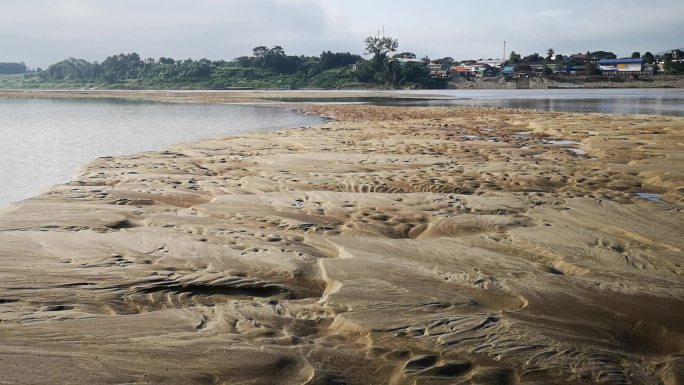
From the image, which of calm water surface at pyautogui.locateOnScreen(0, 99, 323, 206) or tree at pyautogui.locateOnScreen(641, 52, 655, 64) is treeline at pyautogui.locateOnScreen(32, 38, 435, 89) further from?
calm water surface at pyautogui.locateOnScreen(0, 99, 323, 206)

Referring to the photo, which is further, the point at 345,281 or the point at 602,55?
the point at 602,55

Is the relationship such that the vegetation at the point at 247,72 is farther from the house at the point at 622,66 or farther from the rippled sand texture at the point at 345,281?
the rippled sand texture at the point at 345,281

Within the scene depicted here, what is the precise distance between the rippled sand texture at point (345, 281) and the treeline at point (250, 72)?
318ft

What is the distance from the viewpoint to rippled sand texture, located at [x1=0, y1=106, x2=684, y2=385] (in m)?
3.06

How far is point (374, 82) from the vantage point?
106625mm

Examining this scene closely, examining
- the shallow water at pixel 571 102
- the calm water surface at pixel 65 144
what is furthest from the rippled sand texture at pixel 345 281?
the shallow water at pixel 571 102

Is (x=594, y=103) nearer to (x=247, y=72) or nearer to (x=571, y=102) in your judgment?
(x=571, y=102)

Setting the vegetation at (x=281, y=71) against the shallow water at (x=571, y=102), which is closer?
the shallow water at (x=571, y=102)

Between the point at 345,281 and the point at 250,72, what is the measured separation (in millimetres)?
118845

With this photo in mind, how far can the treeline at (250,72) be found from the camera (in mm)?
106938

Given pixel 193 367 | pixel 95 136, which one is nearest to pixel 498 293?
pixel 193 367

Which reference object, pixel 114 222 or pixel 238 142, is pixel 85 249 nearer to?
pixel 114 222

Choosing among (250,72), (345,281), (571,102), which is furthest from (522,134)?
(250,72)

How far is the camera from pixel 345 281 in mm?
4238
